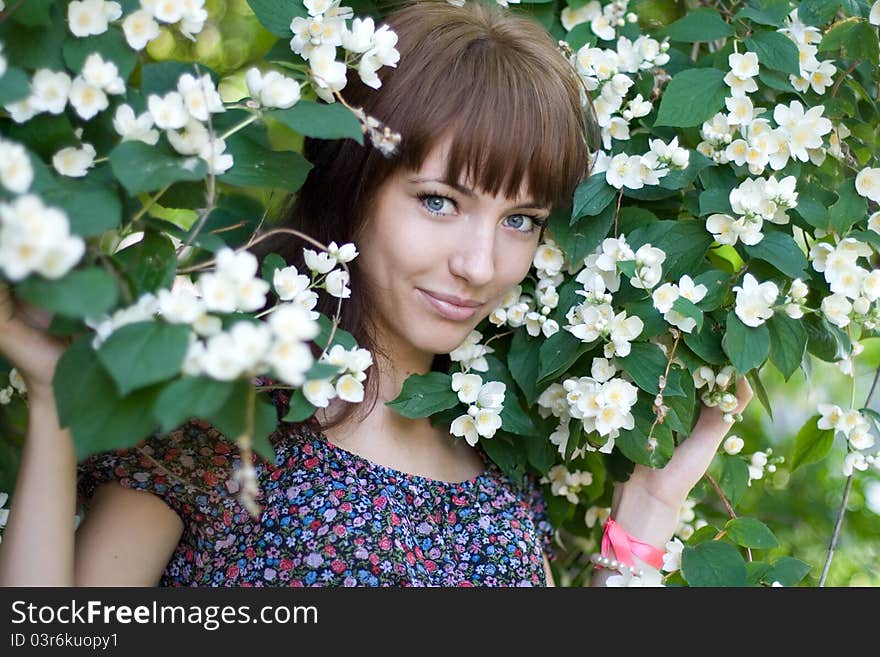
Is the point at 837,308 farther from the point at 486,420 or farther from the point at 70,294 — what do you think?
the point at 70,294

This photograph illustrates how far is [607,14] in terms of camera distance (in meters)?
1.77

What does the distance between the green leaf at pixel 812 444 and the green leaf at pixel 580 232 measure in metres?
0.56

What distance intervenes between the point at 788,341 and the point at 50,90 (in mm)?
1128

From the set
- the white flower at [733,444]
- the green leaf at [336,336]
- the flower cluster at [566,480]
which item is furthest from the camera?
the flower cluster at [566,480]

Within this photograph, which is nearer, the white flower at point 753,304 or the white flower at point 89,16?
the white flower at point 89,16

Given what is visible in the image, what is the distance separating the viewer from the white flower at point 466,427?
5.49 ft

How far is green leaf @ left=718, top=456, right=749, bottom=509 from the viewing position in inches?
72.6

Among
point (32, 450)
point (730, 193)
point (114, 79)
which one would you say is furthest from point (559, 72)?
point (32, 450)

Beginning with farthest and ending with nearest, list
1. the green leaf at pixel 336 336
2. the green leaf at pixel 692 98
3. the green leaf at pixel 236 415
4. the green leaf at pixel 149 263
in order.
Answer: the green leaf at pixel 692 98 → the green leaf at pixel 336 336 → the green leaf at pixel 149 263 → the green leaf at pixel 236 415

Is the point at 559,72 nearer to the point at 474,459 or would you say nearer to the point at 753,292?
the point at 753,292

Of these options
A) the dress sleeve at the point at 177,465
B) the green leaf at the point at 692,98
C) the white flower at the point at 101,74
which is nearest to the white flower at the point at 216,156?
the white flower at the point at 101,74

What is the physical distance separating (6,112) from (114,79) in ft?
0.43

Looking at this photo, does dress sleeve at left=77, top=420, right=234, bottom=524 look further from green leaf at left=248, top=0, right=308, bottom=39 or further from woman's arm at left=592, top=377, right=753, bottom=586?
woman's arm at left=592, top=377, right=753, bottom=586

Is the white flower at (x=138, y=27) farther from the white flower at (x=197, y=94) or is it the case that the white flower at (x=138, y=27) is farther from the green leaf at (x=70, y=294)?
the green leaf at (x=70, y=294)
